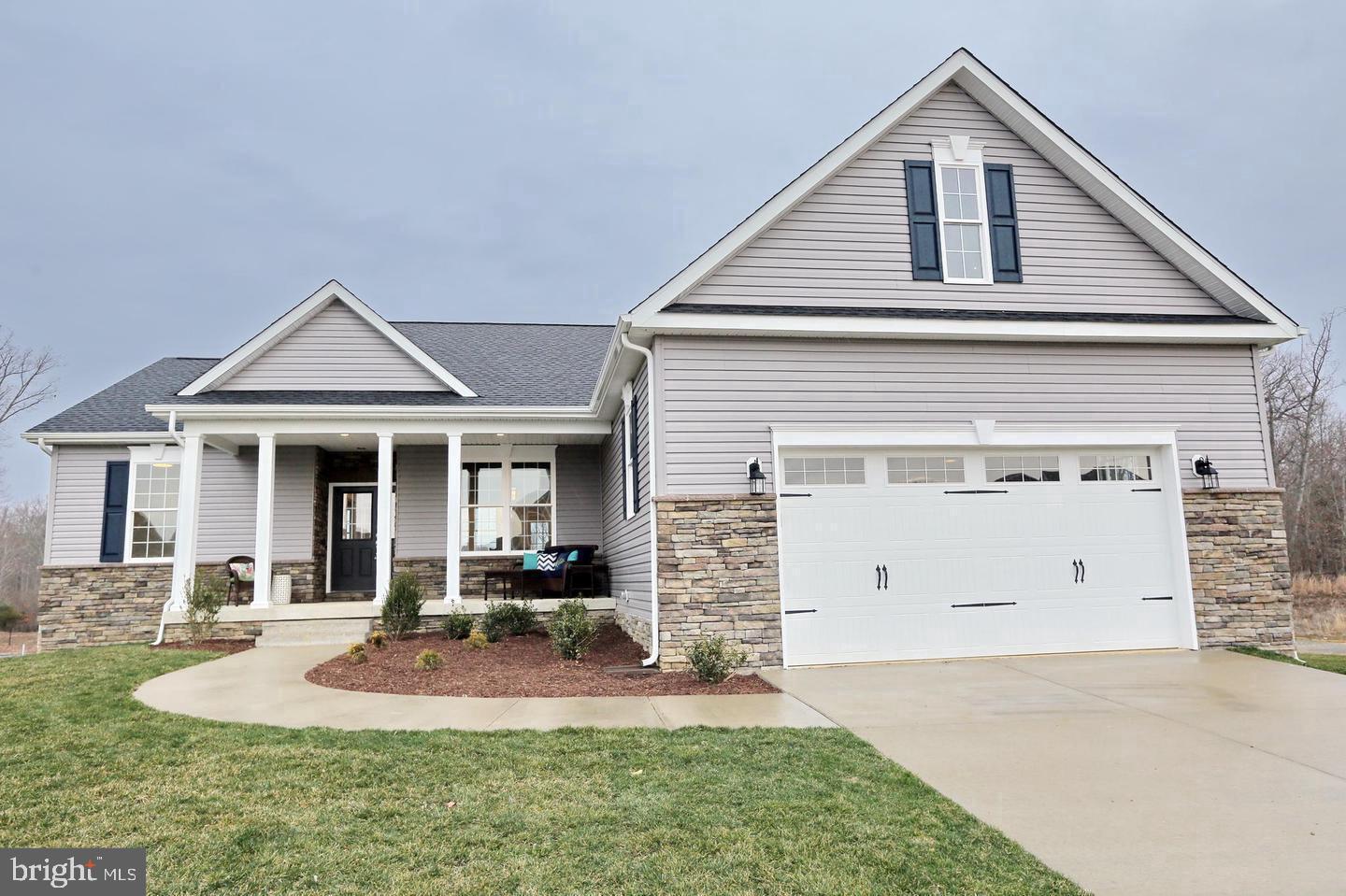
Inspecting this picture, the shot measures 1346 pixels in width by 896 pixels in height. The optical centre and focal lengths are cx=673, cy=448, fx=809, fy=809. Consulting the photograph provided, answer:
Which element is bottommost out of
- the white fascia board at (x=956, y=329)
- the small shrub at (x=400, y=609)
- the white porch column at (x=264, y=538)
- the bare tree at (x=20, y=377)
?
the small shrub at (x=400, y=609)

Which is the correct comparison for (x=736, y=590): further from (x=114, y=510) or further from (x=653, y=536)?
(x=114, y=510)

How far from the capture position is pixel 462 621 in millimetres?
11211

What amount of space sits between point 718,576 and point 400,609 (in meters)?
5.08

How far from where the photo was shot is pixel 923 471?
9117 millimetres

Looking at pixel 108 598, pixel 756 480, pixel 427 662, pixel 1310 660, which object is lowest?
pixel 1310 660

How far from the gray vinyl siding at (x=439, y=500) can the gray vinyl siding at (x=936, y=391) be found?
5931 mm

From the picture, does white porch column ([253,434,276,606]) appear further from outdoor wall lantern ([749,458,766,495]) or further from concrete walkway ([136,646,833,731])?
outdoor wall lantern ([749,458,766,495])

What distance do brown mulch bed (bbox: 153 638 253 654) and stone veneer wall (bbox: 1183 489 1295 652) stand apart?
39.3ft

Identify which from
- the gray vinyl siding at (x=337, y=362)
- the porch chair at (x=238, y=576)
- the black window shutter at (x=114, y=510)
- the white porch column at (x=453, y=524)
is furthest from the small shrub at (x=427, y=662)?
the black window shutter at (x=114, y=510)

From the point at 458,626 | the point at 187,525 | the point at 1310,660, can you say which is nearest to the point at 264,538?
the point at 187,525

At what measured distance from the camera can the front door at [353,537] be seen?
1465cm

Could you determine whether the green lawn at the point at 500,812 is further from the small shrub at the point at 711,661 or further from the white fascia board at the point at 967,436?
the white fascia board at the point at 967,436

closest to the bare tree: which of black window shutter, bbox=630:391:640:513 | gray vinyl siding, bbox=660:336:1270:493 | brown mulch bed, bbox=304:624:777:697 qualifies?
brown mulch bed, bbox=304:624:777:697

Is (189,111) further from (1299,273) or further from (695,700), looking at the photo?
(1299,273)
